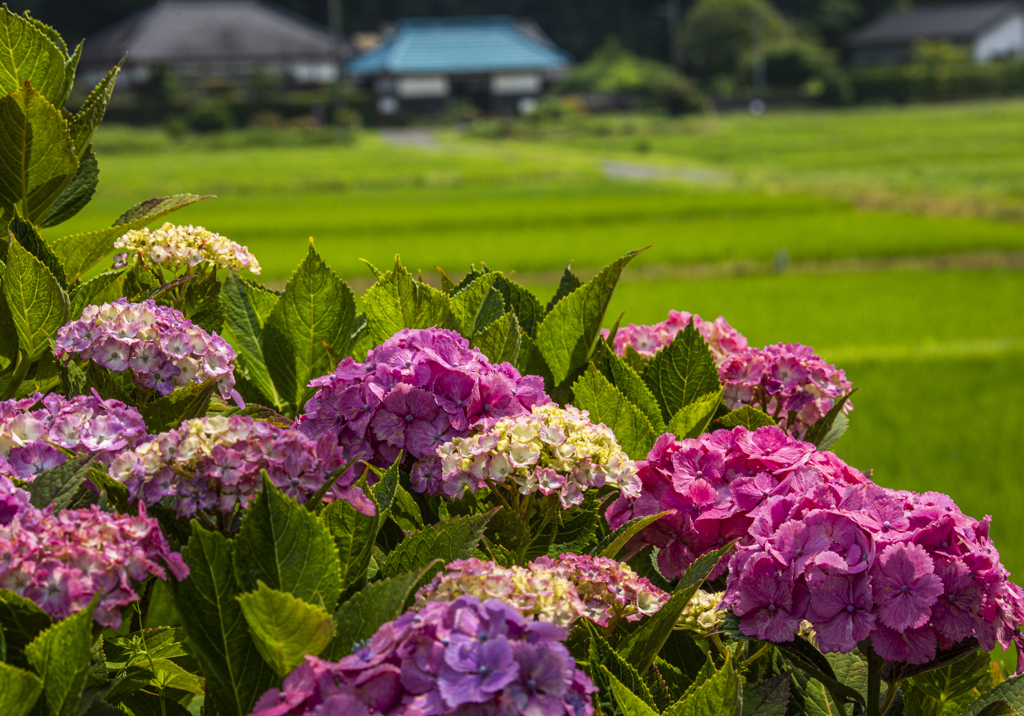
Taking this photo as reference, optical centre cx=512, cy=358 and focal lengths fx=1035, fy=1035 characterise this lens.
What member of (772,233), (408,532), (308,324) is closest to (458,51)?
(772,233)

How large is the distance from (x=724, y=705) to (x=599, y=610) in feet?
0.50

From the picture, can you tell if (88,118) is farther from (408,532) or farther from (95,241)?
(408,532)

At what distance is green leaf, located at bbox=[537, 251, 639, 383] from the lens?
154 centimetres

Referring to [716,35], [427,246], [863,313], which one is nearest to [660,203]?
[427,246]

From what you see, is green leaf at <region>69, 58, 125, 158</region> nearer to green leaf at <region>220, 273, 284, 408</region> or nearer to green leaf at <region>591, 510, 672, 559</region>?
green leaf at <region>220, 273, 284, 408</region>

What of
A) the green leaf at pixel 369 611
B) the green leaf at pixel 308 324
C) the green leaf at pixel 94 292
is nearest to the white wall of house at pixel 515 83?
the green leaf at pixel 94 292

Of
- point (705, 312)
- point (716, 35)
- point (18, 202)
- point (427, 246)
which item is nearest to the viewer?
point (18, 202)

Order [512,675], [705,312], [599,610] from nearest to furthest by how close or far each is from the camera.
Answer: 1. [512,675]
2. [599,610]
3. [705,312]

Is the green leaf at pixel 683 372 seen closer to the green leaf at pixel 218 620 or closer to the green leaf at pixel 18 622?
the green leaf at pixel 218 620

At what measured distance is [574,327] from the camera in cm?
158

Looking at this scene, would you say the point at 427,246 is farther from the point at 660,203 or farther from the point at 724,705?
the point at 724,705

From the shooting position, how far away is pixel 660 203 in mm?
20500

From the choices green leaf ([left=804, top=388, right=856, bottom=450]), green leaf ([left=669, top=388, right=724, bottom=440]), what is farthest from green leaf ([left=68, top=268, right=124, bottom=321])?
green leaf ([left=804, top=388, right=856, bottom=450])

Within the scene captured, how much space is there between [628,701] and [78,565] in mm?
469
